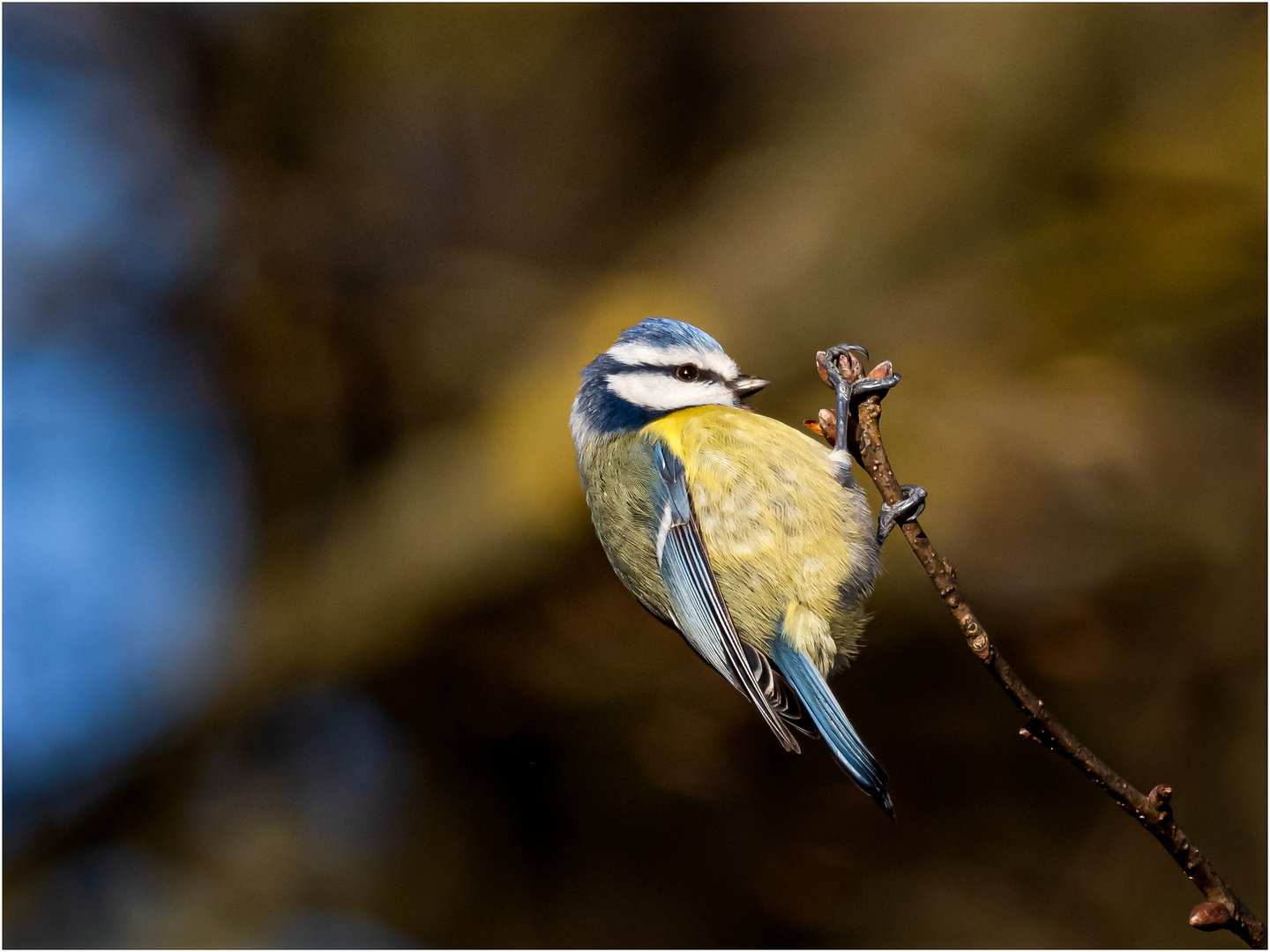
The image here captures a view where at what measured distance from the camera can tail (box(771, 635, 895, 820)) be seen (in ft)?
4.78

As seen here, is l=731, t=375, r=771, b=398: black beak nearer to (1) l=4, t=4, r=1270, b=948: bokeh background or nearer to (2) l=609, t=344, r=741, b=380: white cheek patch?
(2) l=609, t=344, r=741, b=380: white cheek patch

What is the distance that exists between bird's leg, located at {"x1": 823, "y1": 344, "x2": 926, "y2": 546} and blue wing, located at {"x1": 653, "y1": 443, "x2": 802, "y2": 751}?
34cm

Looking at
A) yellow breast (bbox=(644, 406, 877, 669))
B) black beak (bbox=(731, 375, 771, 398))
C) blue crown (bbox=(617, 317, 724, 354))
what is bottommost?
yellow breast (bbox=(644, 406, 877, 669))

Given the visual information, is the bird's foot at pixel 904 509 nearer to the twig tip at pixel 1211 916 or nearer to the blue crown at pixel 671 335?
the blue crown at pixel 671 335

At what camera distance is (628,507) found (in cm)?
179

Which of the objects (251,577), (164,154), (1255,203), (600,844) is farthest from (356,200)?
(1255,203)

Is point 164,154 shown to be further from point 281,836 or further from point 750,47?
point 281,836

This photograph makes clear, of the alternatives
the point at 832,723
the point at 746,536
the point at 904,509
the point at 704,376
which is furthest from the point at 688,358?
the point at 832,723

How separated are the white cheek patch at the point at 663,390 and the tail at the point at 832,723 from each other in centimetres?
47

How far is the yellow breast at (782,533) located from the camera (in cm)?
171

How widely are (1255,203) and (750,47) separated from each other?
2.44 metres

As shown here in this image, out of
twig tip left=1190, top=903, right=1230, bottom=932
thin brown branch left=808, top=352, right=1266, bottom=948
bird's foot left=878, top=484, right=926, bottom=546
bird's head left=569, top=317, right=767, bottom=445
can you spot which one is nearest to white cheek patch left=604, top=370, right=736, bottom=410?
bird's head left=569, top=317, right=767, bottom=445

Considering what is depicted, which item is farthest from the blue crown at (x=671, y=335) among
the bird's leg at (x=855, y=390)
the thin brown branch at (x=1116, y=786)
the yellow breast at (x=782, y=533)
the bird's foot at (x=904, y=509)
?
the thin brown branch at (x=1116, y=786)

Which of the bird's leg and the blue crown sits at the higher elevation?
the blue crown
